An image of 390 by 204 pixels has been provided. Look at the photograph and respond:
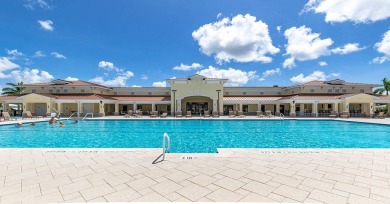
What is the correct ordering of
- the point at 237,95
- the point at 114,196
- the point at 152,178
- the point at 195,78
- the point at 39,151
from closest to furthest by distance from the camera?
the point at 114,196 → the point at 152,178 → the point at 39,151 → the point at 195,78 → the point at 237,95

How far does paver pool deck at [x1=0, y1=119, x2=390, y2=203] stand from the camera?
3389 mm

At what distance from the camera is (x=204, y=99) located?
31359mm

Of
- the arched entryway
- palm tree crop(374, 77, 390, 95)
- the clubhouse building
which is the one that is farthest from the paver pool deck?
palm tree crop(374, 77, 390, 95)

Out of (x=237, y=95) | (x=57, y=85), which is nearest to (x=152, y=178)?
(x=237, y=95)

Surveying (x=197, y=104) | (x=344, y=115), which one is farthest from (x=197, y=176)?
(x=344, y=115)

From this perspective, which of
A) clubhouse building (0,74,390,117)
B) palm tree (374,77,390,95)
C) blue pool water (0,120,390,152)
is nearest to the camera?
blue pool water (0,120,390,152)

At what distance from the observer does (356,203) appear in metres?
3.11

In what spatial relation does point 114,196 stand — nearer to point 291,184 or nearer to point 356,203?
point 291,184

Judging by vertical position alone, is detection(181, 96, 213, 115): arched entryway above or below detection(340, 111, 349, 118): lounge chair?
above

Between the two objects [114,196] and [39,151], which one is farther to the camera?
[39,151]

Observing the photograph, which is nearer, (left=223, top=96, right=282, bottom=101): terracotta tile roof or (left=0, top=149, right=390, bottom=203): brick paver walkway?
(left=0, top=149, right=390, bottom=203): brick paver walkway

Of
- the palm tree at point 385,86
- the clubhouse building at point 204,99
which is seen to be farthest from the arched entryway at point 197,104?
the palm tree at point 385,86

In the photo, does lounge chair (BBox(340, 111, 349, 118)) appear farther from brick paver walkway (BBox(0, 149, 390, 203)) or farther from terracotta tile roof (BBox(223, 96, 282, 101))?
brick paver walkway (BBox(0, 149, 390, 203))

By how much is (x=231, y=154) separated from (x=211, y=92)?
23148 mm
